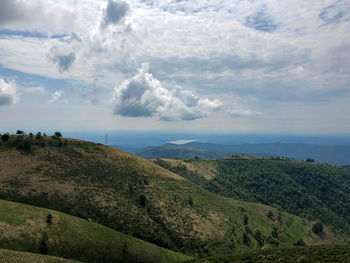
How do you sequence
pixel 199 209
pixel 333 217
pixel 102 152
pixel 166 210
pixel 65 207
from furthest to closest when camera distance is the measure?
pixel 333 217 → pixel 102 152 → pixel 199 209 → pixel 166 210 → pixel 65 207

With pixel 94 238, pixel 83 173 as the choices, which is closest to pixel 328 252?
pixel 94 238

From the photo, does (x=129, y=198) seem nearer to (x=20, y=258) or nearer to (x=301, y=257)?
(x=20, y=258)

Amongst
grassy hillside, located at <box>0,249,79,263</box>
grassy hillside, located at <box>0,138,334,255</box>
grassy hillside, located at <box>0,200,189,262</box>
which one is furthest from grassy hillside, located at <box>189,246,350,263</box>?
grassy hillside, located at <box>0,249,79,263</box>

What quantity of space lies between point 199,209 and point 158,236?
920 inches

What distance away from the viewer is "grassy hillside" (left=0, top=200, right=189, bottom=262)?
3719 centimetres

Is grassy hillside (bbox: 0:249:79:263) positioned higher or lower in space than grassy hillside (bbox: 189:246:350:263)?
higher

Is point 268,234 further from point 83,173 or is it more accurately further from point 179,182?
point 83,173

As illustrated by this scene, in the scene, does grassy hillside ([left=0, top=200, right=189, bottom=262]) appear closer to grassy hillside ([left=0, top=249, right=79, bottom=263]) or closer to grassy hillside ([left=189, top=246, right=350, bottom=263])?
grassy hillside ([left=0, top=249, right=79, bottom=263])

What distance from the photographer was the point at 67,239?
1633 inches

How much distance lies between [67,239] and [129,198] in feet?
88.9

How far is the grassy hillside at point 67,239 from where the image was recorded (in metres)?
37.2

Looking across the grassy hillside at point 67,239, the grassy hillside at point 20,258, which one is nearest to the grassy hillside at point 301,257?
the grassy hillside at point 67,239

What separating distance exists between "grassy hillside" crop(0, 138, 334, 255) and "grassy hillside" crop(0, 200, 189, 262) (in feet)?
18.2

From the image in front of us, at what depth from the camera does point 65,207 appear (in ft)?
177
